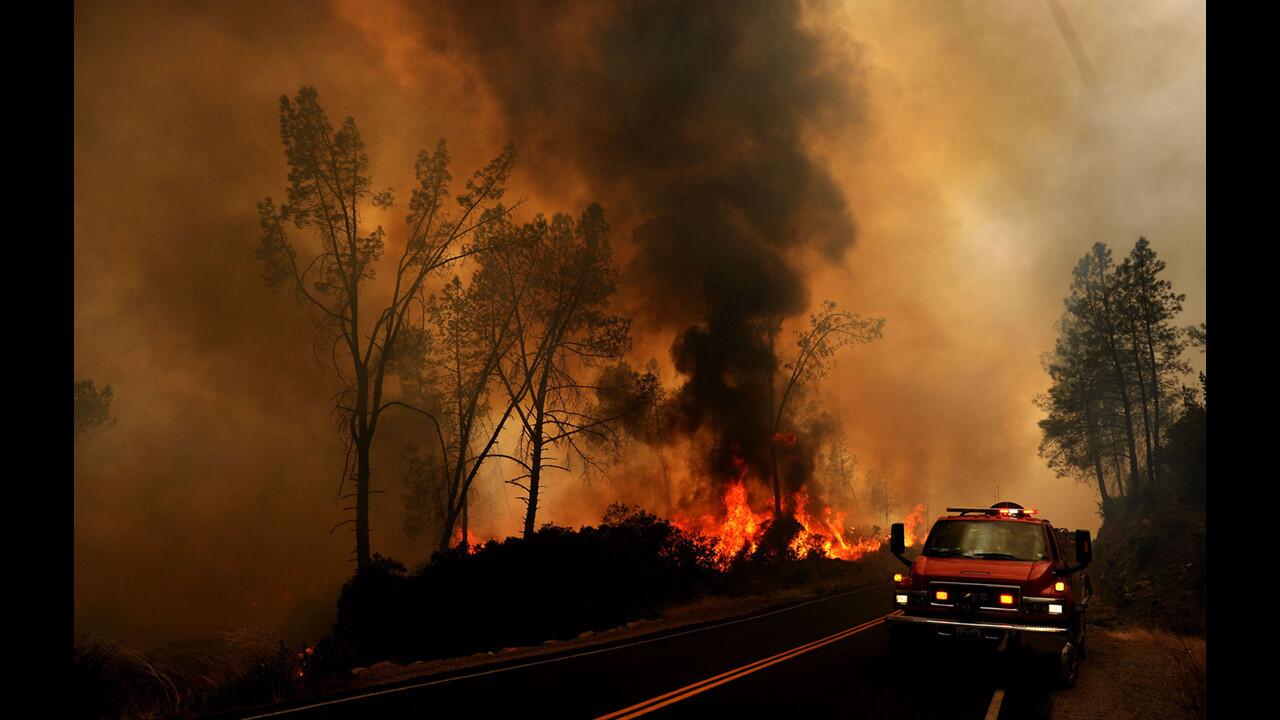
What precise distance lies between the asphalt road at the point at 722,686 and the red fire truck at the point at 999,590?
442mm

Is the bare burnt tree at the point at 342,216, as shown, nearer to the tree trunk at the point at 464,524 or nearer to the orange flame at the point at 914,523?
the tree trunk at the point at 464,524

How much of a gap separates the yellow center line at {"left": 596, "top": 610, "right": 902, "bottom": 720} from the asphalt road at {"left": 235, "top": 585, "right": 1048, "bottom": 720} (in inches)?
0.6

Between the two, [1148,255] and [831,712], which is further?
[1148,255]

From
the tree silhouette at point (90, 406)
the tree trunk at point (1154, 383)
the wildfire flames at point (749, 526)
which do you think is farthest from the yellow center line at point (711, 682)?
the tree trunk at point (1154, 383)

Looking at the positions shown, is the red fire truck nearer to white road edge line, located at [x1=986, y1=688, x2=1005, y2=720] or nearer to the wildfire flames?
white road edge line, located at [x1=986, y1=688, x2=1005, y2=720]

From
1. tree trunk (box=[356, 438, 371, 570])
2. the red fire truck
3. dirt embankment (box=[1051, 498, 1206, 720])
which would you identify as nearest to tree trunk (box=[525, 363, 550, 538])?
tree trunk (box=[356, 438, 371, 570])

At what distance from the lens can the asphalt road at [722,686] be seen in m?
8.04

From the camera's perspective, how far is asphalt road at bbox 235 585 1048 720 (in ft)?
26.4

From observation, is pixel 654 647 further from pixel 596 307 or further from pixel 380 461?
pixel 380 461

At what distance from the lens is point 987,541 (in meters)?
11.1

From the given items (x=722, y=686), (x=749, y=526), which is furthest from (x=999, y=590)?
(x=749, y=526)
